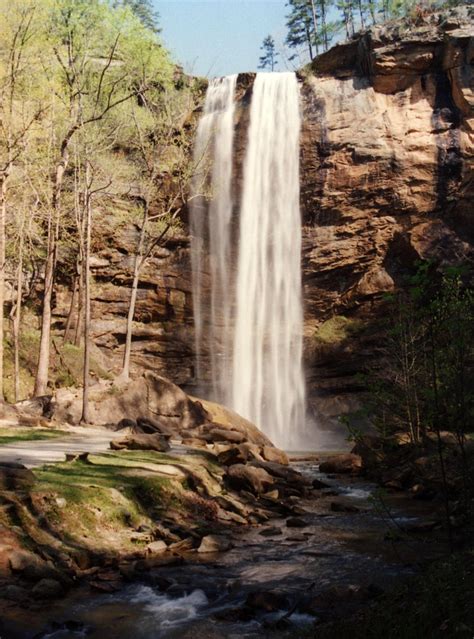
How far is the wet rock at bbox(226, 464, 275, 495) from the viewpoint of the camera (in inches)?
488

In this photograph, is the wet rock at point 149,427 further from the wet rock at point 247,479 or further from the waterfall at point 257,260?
the waterfall at point 257,260

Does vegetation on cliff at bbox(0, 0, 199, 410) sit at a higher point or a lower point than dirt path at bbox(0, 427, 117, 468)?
higher

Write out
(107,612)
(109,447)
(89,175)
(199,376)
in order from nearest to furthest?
(107,612) → (109,447) → (89,175) → (199,376)

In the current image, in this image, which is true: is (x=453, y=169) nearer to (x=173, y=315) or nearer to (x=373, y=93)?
(x=373, y=93)

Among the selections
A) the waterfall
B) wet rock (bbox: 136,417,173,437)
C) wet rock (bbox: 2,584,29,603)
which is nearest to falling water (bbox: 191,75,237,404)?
the waterfall

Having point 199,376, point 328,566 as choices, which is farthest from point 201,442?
point 199,376

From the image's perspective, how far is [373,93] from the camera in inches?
1312

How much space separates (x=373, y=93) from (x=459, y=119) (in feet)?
16.3

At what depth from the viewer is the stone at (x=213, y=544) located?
8461mm

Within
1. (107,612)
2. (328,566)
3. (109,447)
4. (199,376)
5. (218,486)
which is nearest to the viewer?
(107,612)

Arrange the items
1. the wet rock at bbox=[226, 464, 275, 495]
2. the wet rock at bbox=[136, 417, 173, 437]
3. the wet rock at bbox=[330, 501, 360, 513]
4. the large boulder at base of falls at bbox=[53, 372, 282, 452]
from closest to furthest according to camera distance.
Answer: the wet rock at bbox=[330, 501, 360, 513] → the wet rock at bbox=[226, 464, 275, 495] → the wet rock at bbox=[136, 417, 173, 437] → the large boulder at base of falls at bbox=[53, 372, 282, 452]

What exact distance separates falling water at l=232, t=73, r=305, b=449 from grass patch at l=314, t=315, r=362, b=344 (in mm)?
1241

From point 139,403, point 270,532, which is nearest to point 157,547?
point 270,532

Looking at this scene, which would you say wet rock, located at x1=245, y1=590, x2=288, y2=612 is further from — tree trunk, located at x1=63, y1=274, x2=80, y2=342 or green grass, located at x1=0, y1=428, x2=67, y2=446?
tree trunk, located at x1=63, y1=274, x2=80, y2=342
